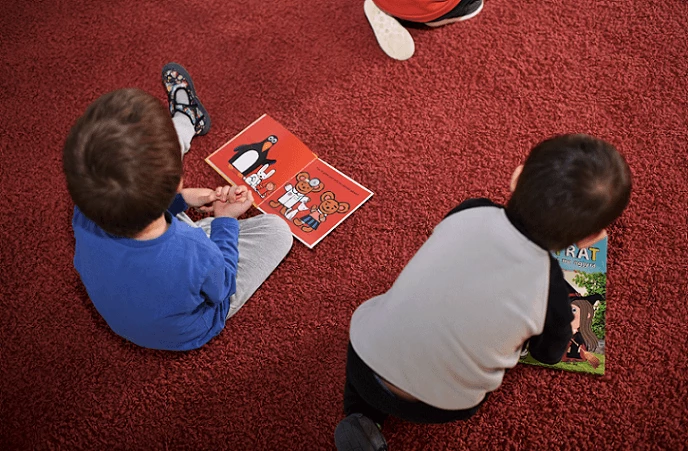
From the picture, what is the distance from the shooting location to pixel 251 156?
1.42 m

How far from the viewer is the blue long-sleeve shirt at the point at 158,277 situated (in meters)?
0.93

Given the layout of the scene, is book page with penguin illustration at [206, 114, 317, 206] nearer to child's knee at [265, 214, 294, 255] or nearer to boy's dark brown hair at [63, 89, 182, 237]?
child's knee at [265, 214, 294, 255]

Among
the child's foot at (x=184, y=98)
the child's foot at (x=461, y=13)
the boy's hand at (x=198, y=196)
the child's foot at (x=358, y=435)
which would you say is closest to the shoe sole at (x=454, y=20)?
the child's foot at (x=461, y=13)

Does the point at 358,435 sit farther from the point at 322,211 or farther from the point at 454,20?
the point at 454,20

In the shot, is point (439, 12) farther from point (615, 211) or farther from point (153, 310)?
point (153, 310)

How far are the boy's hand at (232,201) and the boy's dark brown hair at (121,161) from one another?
0.35 metres

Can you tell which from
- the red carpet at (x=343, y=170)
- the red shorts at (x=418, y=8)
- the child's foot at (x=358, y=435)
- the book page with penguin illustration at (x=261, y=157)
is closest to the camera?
the child's foot at (x=358, y=435)

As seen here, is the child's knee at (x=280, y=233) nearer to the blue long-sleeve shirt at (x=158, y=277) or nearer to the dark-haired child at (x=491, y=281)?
the blue long-sleeve shirt at (x=158, y=277)

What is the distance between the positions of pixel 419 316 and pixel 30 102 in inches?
50.6

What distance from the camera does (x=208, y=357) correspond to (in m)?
1.20

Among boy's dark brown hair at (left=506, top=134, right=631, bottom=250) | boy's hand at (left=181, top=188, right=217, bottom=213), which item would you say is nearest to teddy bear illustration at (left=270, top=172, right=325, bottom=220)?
boy's hand at (left=181, top=188, right=217, bottom=213)

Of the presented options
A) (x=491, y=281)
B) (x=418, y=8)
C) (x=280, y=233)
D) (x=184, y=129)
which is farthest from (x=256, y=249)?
(x=418, y=8)

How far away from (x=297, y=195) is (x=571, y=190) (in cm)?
72

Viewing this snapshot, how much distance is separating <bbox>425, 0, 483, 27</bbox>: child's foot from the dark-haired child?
2.74 ft
